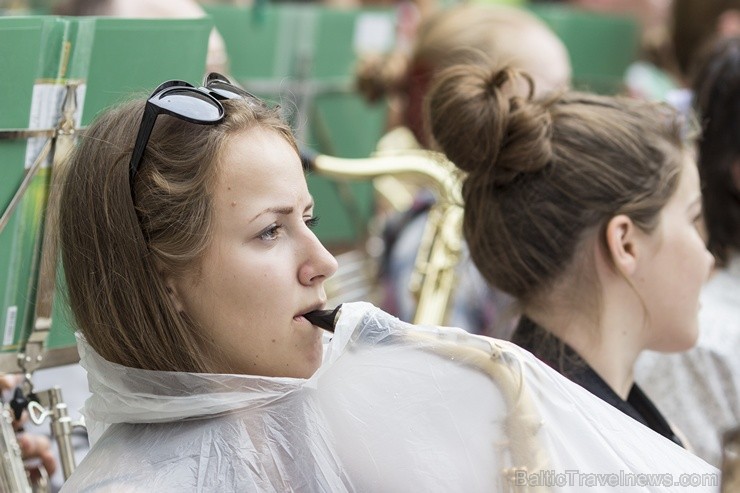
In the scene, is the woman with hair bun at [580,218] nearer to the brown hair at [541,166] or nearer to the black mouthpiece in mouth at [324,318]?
the brown hair at [541,166]

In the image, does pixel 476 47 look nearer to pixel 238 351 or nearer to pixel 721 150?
pixel 721 150

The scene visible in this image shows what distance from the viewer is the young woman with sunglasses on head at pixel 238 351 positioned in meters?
1.30

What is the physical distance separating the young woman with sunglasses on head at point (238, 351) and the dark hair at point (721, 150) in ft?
4.36

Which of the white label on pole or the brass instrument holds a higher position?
the white label on pole

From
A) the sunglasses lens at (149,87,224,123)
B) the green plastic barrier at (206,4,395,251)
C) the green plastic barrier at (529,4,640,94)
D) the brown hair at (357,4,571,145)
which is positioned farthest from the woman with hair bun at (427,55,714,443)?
the green plastic barrier at (529,4,640,94)

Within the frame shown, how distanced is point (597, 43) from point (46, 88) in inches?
143

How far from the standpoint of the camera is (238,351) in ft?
4.50

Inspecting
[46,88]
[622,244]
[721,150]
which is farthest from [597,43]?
[46,88]

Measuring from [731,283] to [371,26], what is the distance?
2173mm

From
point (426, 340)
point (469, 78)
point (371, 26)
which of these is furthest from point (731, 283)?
point (371, 26)

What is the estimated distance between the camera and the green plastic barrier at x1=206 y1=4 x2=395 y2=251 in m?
4.00

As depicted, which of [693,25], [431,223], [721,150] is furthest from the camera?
[693,25]

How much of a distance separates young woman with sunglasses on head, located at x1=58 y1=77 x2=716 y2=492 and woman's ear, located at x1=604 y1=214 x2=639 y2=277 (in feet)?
1.44

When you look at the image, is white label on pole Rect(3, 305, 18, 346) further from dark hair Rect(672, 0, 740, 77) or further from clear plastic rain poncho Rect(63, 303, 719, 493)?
dark hair Rect(672, 0, 740, 77)
